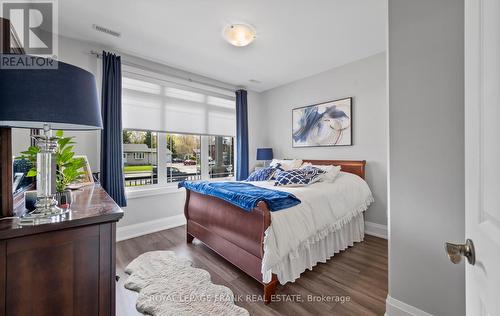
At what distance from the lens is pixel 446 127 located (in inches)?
49.4

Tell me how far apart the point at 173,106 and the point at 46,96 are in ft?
9.28

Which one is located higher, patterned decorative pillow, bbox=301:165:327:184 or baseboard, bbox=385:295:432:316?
patterned decorative pillow, bbox=301:165:327:184

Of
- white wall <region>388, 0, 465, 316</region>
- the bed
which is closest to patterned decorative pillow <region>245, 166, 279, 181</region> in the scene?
the bed

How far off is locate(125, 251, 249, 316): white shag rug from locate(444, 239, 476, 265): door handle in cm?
142

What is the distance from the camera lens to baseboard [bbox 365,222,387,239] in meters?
2.96

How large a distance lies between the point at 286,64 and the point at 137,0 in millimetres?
2139

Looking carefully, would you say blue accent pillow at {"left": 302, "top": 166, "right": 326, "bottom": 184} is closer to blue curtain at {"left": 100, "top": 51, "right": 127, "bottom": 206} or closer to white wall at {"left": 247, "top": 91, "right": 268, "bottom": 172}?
white wall at {"left": 247, "top": 91, "right": 268, "bottom": 172}

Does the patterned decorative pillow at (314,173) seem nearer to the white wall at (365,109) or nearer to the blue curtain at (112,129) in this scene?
the white wall at (365,109)

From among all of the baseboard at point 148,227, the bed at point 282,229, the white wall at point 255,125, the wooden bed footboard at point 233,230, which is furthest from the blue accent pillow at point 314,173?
the baseboard at point 148,227

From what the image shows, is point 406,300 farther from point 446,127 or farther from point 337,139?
point 337,139

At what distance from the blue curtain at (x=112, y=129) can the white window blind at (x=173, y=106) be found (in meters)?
0.18

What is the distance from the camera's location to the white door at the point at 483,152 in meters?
0.45

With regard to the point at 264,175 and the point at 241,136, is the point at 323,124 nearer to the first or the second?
the point at 264,175

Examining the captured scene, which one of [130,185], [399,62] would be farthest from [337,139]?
[130,185]
